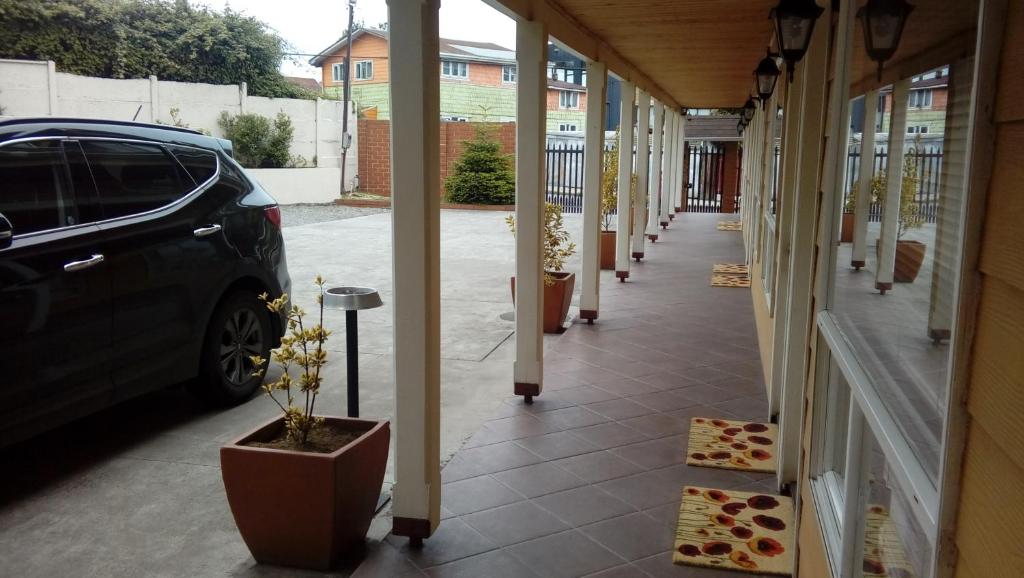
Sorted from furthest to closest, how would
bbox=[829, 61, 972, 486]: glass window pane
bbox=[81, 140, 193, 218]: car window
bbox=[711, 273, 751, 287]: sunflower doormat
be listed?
bbox=[711, 273, 751, 287]: sunflower doormat → bbox=[81, 140, 193, 218]: car window → bbox=[829, 61, 972, 486]: glass window pane

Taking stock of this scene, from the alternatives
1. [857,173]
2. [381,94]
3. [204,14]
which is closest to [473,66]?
[381,94]

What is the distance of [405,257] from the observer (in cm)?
316

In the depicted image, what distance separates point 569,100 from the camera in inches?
1794

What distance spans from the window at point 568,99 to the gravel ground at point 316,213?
25776mm

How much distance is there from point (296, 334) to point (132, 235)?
55.0 inches

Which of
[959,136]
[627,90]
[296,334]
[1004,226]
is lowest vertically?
[296,334]

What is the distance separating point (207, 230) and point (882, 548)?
12.7ft

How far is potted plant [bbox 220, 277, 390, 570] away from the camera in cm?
296

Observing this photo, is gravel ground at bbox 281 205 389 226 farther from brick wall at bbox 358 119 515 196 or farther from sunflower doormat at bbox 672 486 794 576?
sunflower doormat at bbox 672 486 794 576

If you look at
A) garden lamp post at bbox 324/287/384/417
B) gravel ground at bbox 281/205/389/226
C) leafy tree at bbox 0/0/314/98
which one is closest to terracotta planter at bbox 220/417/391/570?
garden lamp post at bbox 324/287/384/417

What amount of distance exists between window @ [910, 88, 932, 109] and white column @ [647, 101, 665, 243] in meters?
11.6

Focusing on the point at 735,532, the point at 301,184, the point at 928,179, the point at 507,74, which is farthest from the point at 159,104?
the point at 507,74

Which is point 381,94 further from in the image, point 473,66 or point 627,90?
point 627,90

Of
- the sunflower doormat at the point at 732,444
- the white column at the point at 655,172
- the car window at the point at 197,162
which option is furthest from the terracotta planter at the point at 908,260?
the white column at the point at 655,172
